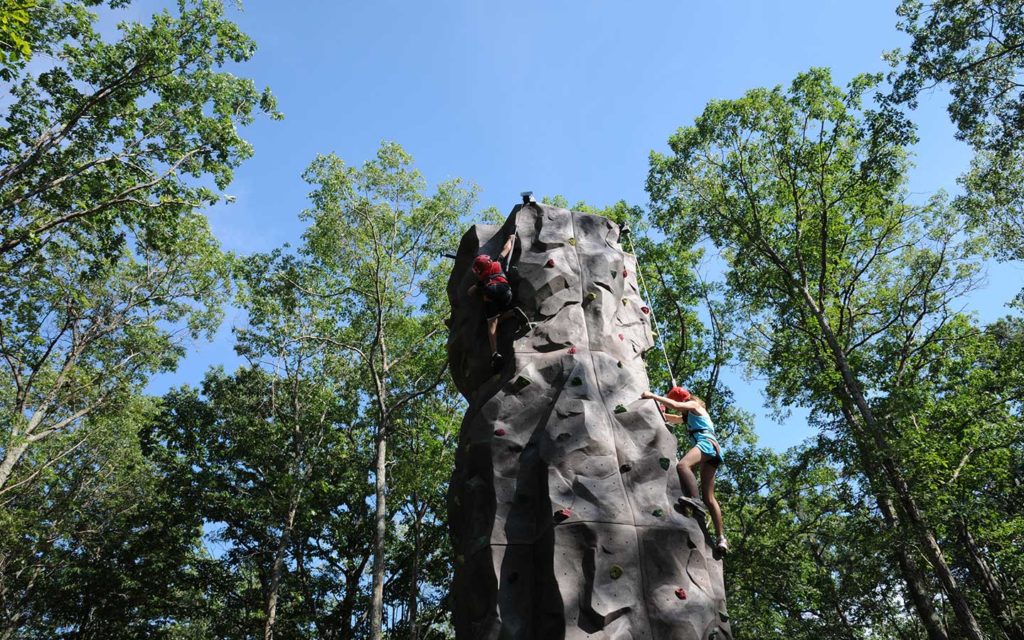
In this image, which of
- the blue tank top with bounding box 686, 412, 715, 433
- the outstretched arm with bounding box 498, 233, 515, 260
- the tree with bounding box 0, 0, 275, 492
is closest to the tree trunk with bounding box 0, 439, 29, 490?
the tree with bounding box 0, 0, 275, 492

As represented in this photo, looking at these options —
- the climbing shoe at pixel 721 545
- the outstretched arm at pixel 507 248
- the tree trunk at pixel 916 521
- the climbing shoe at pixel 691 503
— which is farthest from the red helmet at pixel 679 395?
the tree trunk at pixel 916 521

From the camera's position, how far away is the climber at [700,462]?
5.66 meters

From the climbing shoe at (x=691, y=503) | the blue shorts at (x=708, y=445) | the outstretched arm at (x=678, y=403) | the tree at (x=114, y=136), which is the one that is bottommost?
the climbing shoe at (x=691, y=503)

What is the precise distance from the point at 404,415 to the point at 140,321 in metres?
7.03

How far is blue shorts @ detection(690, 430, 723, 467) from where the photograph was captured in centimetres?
586

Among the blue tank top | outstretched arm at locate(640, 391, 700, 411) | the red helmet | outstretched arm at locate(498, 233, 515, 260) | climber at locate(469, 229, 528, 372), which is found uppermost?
outstretched arm at locate(498, 233, 515, 260)

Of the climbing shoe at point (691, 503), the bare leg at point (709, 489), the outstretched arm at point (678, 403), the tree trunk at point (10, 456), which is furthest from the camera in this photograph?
the tree trunk at point (10, 456)

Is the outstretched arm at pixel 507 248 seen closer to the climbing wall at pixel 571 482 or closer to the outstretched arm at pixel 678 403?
the climbing wall at pixel 571 482

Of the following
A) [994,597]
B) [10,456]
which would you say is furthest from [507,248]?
[994,597]

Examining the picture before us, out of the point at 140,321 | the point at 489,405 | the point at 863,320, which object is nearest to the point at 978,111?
the point at 863,320

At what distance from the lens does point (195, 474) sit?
1772cm

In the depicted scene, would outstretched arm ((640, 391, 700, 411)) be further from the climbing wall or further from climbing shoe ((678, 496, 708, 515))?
climbing shoe ((678, 496, 708, 515))

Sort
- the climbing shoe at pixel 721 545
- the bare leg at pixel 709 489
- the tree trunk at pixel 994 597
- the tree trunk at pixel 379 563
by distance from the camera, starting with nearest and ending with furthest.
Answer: the climbing shoe at pixel 721 545, the bare leg at pixel 709 489, the tree trunk at pixel 994 597, the tree trunk at pixel 379 563

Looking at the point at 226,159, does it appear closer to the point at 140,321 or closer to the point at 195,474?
the point at 140,321
